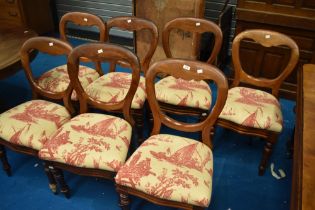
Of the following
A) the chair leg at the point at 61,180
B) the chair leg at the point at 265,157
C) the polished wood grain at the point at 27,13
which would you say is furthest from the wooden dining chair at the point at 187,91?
the polished wood grain at the point at 27,13

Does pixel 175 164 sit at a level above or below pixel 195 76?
below

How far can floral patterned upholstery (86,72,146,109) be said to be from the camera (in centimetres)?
192

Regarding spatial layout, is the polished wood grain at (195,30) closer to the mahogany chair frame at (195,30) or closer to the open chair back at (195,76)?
the mahogany chair frame at (195,30)

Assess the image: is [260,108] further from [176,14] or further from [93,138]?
[176,14]

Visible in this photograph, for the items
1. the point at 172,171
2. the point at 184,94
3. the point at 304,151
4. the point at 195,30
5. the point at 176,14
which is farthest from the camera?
the point at 176,14

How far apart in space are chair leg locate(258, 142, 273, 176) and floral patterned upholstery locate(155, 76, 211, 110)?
17.4 inches

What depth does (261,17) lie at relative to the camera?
7.78ft

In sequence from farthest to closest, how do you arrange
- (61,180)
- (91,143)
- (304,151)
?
(61,180)
(91,143)
(304,151)

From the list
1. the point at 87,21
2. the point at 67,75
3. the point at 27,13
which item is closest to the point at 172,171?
the point at 67,75

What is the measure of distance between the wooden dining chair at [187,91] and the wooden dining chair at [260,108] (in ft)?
0.47

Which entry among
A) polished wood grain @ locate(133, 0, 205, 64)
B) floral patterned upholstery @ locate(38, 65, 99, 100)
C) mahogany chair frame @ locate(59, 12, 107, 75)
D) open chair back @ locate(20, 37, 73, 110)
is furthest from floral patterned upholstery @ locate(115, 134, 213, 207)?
polished wood grain @ locate(133, 0, 205, 64)

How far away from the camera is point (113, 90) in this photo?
1969 mm

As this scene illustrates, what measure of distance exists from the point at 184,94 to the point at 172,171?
2.27 feet

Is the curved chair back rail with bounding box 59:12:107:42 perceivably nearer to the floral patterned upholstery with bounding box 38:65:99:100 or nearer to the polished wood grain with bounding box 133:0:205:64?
the floral patterned upholstery with bounding box 38:65:99:100
